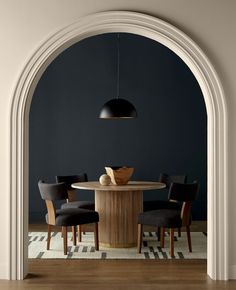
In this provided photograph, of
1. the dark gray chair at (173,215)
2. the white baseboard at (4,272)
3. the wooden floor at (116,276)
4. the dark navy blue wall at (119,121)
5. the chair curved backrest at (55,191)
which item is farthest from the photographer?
the dark navy blue wall at (119,121)

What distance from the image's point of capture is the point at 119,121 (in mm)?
9828

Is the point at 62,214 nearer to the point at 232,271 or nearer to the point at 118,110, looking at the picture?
the point at 118,110

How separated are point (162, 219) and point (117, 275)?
3.80ft

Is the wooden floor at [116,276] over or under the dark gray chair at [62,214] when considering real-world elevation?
under

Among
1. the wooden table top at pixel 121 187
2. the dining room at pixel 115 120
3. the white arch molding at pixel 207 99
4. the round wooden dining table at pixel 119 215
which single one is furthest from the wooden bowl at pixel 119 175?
the dining room at pixel 115 120

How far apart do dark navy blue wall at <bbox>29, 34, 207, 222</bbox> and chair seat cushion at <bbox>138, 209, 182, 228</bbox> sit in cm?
284

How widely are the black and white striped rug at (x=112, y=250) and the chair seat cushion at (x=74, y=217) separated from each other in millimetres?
369

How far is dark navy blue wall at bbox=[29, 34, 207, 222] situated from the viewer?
9.78 meters

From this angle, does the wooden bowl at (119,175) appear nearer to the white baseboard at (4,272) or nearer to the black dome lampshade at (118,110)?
the black dome lampshade at (118,110)

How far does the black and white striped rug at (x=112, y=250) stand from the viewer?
6809 mm

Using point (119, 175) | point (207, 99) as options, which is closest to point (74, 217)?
point (119, 175)

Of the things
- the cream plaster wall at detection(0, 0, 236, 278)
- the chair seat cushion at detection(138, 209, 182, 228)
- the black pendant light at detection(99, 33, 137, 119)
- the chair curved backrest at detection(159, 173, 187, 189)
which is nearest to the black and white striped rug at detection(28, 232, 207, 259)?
the chair seat cushion at detection(138, 209, 182, 228)

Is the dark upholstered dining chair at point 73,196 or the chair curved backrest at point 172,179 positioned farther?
the chair curved backrest at point 172,179

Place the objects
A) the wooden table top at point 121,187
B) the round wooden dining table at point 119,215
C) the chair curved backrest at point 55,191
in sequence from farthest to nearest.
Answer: the round wooden dining table at point 119,215 < the wooden table top at point 121,187 < the chair curved backrest at point 55,191
